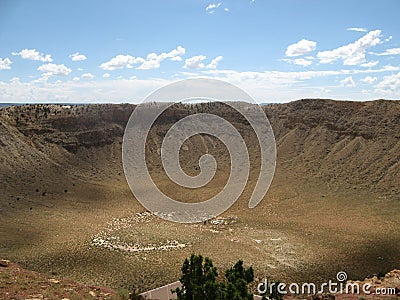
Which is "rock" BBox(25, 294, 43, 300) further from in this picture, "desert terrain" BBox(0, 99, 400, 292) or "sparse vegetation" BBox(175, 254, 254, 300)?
"desert terrain" BBox(0, 99, 400, 292)

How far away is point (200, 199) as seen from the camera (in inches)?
1858

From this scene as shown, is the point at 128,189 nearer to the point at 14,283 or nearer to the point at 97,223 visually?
the point at 97,223

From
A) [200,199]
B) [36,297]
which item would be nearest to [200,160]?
[200,199]

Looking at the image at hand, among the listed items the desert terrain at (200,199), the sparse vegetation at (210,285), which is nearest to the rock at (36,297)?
the sparse vegetation at (210,285)

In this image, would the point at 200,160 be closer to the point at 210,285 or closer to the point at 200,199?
the point at 200,199

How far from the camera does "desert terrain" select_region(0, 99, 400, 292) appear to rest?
28.1 meters

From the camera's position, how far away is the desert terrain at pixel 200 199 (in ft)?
92.1

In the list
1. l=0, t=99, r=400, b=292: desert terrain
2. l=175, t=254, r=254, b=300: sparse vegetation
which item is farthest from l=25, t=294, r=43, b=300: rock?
l=0, t=99, r=400, b=292: desert terrain

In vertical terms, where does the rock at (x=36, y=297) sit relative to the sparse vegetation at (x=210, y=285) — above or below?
below

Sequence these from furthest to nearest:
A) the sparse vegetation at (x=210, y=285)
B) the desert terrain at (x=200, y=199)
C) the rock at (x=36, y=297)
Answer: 1. the desert terrain at (x=200, y=199)
2. the rock at (x=36, y=297)
3. the sparse vegetation at (x=210, y=285)

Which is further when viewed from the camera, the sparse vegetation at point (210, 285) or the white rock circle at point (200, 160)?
the white rock circle at point (200, 160)

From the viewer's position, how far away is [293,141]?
213ft

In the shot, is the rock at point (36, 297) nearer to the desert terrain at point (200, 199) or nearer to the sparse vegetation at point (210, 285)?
the sparse vegetation at point (210, 285)

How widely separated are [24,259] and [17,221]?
832 centimetres
